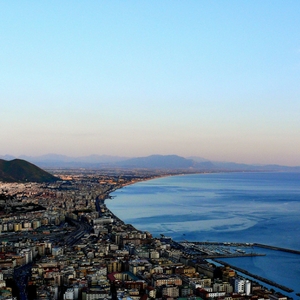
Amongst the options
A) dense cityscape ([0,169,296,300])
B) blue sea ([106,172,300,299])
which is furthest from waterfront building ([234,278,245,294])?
blue sea ([106,172,300,299])

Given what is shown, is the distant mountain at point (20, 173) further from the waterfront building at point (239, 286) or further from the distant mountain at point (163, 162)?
the distant mountain at point (163, 162)

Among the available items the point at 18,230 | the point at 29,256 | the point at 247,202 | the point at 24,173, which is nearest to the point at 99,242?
the point at 29,256

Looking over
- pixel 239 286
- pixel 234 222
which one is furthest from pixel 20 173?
pixel 239 286

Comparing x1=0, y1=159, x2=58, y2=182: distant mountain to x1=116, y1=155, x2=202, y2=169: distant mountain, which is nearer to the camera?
x1=0, y1=159, x2=58, y2=182: distant mountain

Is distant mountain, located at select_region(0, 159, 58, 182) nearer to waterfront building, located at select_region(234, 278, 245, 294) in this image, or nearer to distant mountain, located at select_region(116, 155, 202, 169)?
waterfront building, located at select_region(234, 278, 245, 294)

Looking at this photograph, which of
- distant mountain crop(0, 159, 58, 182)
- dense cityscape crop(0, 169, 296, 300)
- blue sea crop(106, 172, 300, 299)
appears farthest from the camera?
distant mountain crop(0, 159, 58, 182)

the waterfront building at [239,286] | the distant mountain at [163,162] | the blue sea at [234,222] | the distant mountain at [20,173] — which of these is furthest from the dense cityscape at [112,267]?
the distant mountain at [163,162]

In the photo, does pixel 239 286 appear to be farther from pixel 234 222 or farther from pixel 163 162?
pixel 163 162

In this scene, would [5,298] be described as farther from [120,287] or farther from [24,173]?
[24,173]

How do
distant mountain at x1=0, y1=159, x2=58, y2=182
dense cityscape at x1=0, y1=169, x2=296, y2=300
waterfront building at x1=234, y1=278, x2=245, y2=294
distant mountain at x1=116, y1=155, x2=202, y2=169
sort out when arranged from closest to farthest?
dense cityscape at x1=0, y1=169, x2=296, y2=300
waterfront building at x1=234, y1=278, x2=245, y2=294
distant mountain at x1=0, y1=159, x2=58, y2=182
distant mountain at x1=116, y1=155, x2=202, y2=169
